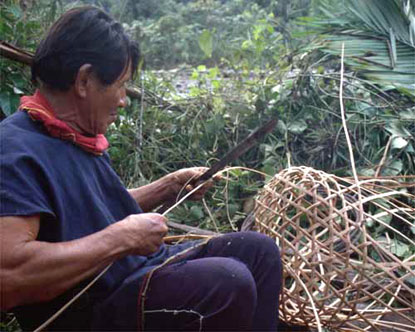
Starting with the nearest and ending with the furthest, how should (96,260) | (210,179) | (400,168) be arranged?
(96,260)
(210,179)
(400,168)

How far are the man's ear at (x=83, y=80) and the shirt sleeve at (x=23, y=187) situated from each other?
0.74 ft

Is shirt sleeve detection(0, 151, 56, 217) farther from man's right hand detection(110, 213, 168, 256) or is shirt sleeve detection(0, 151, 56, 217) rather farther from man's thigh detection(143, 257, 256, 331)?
man's thigh detection(143, 257, 256, 331)

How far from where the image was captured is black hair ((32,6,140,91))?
1350 millimetres

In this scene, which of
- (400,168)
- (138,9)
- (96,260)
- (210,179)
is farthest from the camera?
(138,9)

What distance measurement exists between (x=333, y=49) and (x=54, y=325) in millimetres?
2289

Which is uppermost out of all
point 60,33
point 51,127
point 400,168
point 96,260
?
point 60,33

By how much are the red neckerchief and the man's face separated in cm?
4

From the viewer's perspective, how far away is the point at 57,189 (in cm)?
126

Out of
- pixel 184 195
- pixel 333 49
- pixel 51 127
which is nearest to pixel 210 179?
pixel 184 195

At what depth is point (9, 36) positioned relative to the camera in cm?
279

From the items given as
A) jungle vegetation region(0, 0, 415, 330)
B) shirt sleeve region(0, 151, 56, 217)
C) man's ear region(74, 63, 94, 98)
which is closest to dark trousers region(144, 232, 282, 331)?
shirt sleeve region(0, 151, 56, 217)

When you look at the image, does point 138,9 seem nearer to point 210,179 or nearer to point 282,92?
point 282,92

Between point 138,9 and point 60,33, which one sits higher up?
point 60,33

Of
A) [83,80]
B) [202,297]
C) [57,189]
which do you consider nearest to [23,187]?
[57,189]
